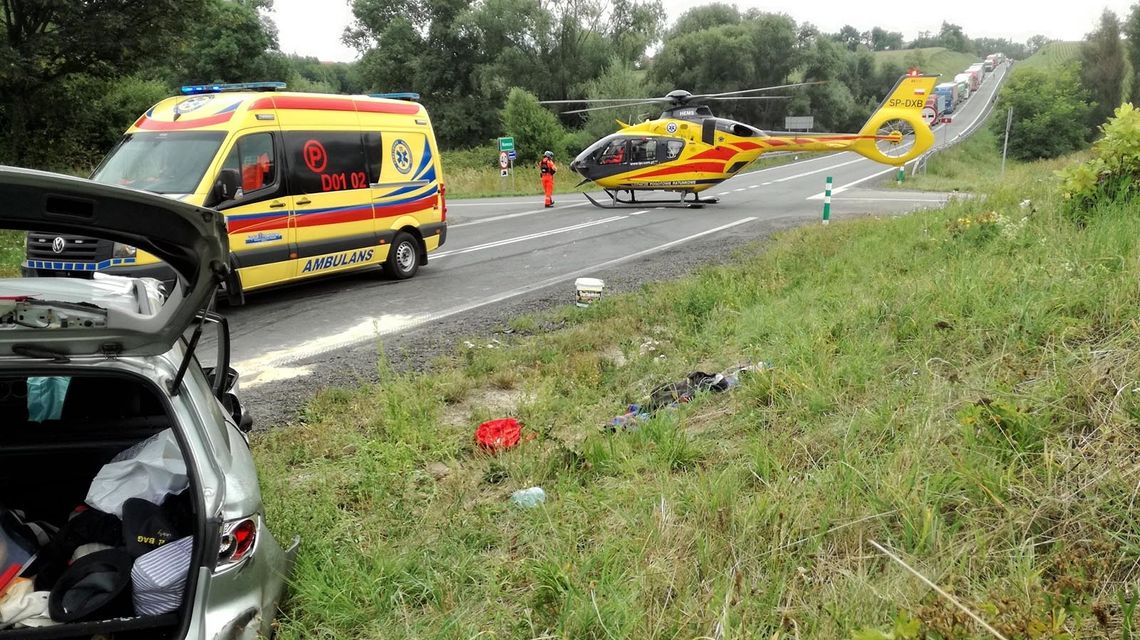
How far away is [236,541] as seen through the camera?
2576 millimetres

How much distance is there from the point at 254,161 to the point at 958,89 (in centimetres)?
7147

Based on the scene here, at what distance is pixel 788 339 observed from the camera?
17.8ft

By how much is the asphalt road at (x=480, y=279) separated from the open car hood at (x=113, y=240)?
9.54ft

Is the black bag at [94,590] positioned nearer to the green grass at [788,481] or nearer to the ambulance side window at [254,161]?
the green grass at [788,481]

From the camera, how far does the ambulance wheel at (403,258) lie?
33.7ft

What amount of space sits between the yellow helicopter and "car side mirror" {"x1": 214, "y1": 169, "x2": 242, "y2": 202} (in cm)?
1238

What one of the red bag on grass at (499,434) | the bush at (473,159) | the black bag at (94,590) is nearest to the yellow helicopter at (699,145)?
the red bag on grass at (499,434)

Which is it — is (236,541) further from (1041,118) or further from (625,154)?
(1041,118)

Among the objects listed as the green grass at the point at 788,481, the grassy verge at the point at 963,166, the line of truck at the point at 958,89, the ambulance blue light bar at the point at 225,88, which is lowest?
the grassy verge at the point at 963,166

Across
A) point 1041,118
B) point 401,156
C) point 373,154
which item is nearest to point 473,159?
point 401,156

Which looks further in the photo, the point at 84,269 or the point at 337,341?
the point at 337,341

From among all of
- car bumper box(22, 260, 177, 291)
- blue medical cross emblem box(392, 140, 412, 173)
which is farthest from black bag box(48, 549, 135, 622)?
blue medical cross emblem box(392, 140, 412, 173)

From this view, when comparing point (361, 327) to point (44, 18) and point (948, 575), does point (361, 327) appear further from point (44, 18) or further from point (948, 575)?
point (44, 18)

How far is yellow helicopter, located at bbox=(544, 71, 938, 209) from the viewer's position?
60.5ft
